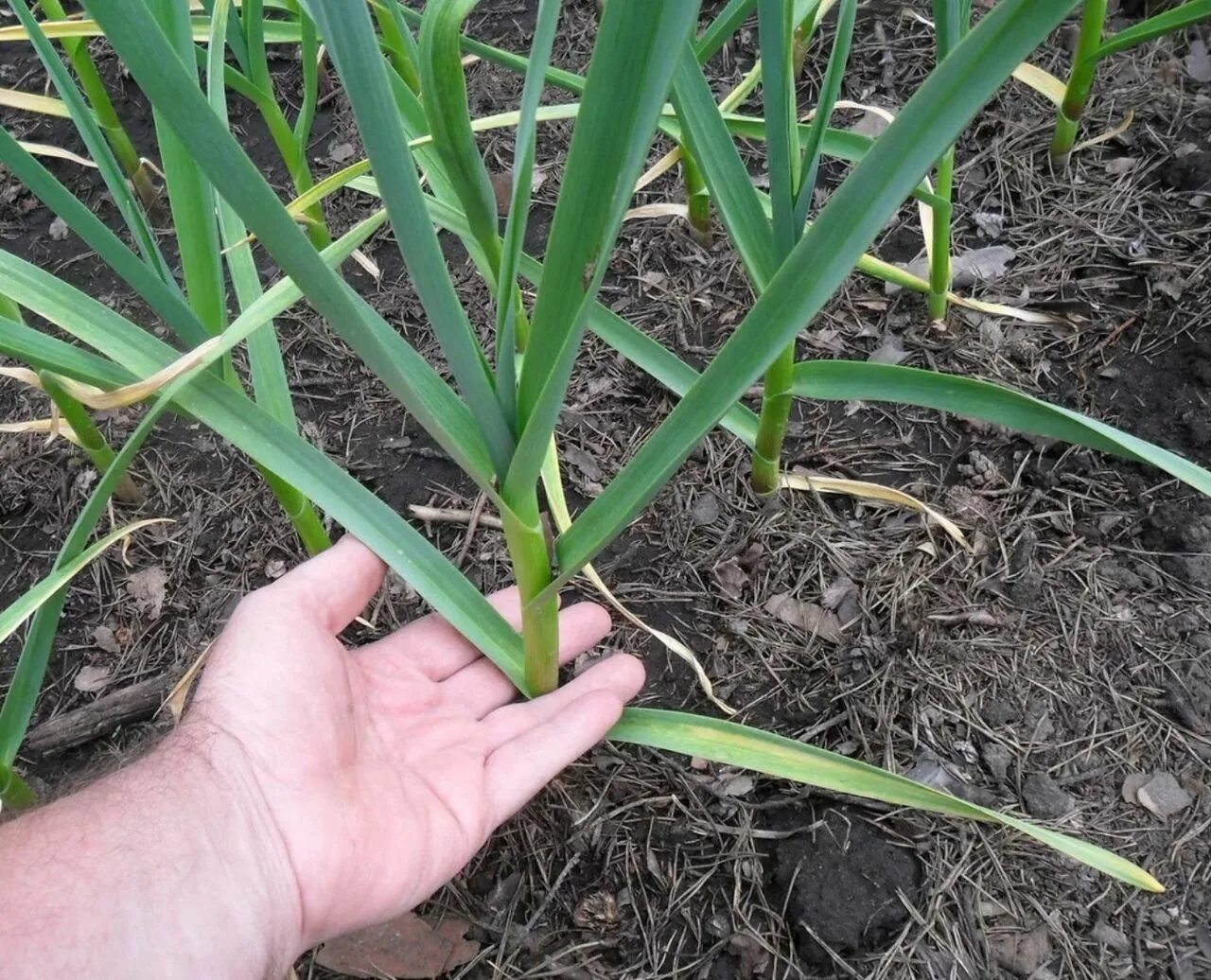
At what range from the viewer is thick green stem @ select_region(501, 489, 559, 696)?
2.38 ft

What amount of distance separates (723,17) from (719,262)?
481 mm

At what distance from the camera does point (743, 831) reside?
0.94 metres

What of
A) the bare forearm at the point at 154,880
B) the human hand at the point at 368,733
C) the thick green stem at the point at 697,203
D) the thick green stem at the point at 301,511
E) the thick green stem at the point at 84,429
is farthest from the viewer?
the thick green stem at the point at 697,203

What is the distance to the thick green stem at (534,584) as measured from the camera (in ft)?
2.38

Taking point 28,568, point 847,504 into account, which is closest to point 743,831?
point 847,504

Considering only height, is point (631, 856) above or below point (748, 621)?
below

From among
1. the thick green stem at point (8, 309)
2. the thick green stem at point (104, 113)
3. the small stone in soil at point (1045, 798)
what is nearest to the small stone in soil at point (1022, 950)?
the small stone in soil at point (1045, 798)

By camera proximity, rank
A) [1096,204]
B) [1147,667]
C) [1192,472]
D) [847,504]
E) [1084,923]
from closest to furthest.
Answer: [1192,472] < [1084,923] < [1147,667] < [847,504] < [1096,204]

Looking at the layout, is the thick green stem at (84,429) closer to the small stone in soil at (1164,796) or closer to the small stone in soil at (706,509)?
the small stone in soil at (706,509)

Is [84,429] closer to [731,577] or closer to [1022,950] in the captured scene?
[731,577]

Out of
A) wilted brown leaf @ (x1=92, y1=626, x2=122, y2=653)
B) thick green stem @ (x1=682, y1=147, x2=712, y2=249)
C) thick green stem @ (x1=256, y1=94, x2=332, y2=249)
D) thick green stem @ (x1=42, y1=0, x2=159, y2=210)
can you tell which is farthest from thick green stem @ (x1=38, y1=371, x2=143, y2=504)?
thick green stem @ (x1=682, y1=147, x2=712, y2=249)

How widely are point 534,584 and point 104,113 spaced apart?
1096 mm

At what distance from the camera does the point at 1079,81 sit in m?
1.24

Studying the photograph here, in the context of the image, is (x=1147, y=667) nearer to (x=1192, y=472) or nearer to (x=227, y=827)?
(x=1192, y=472)
